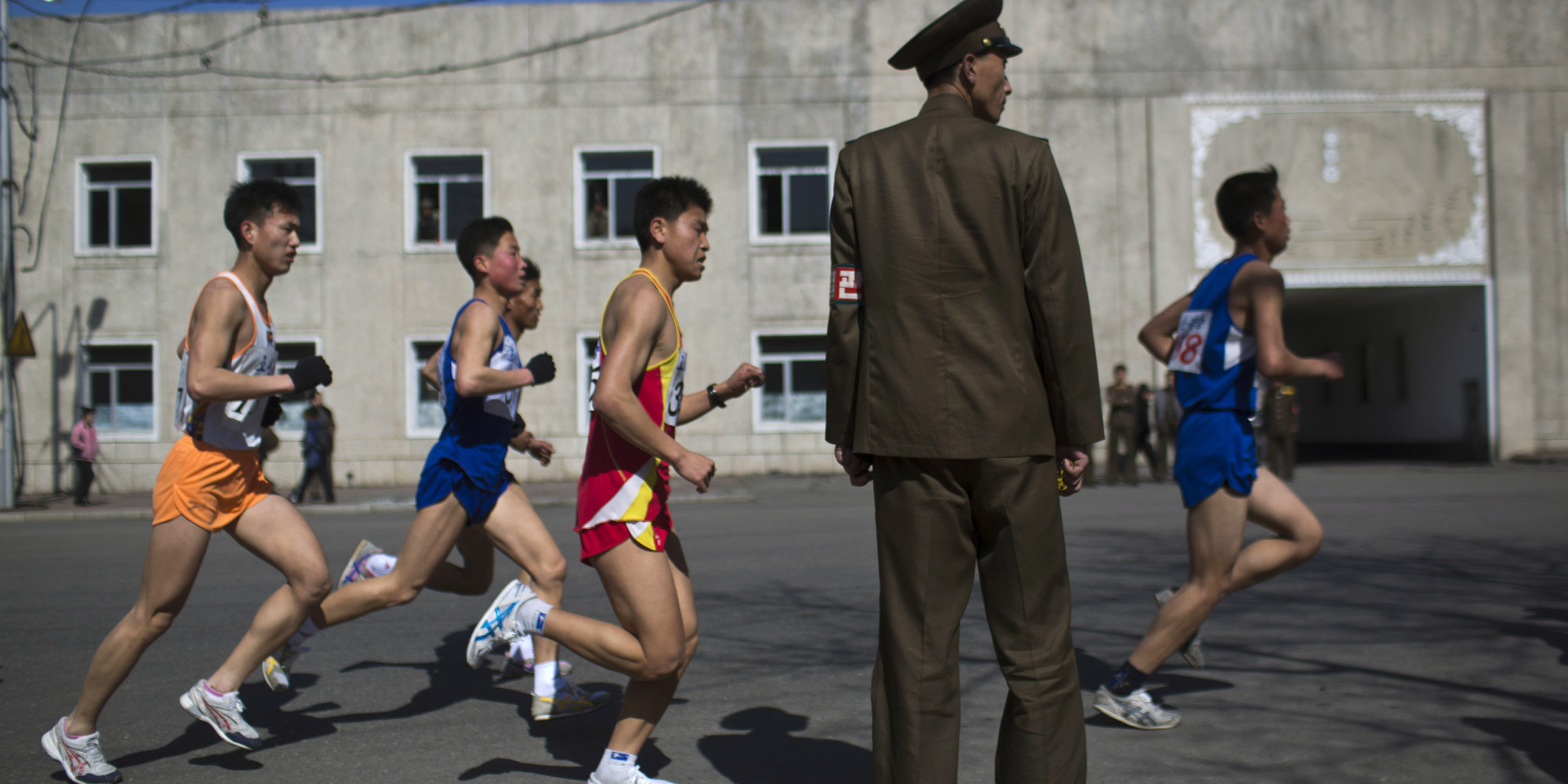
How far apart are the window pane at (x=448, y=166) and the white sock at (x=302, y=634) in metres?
17.8

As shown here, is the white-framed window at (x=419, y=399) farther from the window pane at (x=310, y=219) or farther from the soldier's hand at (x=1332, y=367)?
the soldier's hand at (x=1332, y=367)

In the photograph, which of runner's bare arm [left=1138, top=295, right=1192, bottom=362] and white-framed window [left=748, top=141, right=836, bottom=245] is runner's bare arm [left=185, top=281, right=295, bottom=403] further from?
white-framed window [left=748, top=141, right=836, bottom=245]

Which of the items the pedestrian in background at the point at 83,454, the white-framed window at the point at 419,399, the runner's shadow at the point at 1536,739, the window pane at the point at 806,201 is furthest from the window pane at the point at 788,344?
the runner's shadow at the point at 1536,739

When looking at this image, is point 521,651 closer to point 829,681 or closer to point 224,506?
point 829,681

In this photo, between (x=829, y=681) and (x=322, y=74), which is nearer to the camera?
(x=829, y=681)

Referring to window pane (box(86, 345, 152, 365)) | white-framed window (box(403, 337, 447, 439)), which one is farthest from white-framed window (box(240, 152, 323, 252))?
window pane (box(86, 345, 152, 365))

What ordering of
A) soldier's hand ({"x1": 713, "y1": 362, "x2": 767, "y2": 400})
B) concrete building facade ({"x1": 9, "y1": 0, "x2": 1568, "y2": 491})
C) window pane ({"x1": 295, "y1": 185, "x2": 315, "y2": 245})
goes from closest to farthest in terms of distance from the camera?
Result: 1. soldier's hand ({"x1": 713, "y1": 362, "x2": 767, "y2": 400})
2. concrete building facade ({"x1": 9, "y1": 0, "x2": 1568, "y2": 491})
3. window pane ({"x1": 295, "y1": 185, "x2": 315, "y2": 245})

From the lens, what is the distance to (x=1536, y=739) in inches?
149

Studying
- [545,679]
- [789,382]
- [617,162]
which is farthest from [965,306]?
[617,162]

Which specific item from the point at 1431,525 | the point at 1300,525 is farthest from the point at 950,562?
the point at 1431,525

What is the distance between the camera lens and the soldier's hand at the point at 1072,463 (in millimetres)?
2705

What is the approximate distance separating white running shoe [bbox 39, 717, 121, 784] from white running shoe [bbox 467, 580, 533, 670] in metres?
1.23

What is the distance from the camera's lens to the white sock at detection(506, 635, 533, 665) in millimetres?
5059

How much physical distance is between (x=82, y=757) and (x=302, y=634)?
936 mm
